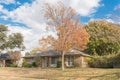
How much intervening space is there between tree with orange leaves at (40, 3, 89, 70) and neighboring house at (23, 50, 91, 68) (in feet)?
28.8

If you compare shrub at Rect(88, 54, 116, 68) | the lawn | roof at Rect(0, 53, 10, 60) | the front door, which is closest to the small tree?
shrub at Rect(88, 54, 116, 68)

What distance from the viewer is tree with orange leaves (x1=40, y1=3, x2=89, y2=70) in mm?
43625

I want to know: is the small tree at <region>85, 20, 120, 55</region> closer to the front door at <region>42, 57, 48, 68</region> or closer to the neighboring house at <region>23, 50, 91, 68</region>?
the neighboring house at <region>23, 50, 91, 68</region>

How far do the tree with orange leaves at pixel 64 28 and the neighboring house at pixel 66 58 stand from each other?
878 centimetres

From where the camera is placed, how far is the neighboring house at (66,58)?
53219 millimetres

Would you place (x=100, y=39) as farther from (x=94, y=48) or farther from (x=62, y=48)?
(x=62, y=48)

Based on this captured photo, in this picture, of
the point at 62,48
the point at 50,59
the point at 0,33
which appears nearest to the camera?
the point at 62,48

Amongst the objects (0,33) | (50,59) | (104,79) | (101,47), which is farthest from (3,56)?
(104,79)

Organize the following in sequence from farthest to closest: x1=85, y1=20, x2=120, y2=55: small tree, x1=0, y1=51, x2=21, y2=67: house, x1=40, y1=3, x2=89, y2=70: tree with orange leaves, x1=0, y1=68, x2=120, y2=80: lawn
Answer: x1=0, y1=51, x2=21, y2=67: house < x1=85, y1=20, x2=120, y2=55: small tree < x1=40, y1=3, x2=89, y2=70: tree with orange leaves < x1=0, y1=68, x2=120, y2=80: lawn

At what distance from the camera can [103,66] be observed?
4956cm

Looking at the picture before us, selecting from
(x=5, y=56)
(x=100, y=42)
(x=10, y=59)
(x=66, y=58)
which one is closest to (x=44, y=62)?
(x=66, y=58)

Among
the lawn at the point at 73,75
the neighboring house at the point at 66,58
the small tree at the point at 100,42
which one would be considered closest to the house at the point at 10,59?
the neighboring house at the point at 66,58

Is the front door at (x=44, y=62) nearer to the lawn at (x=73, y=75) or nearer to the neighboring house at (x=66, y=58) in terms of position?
the neighboring house at (x=66, y=58)

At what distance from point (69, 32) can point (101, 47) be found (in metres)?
21.8
